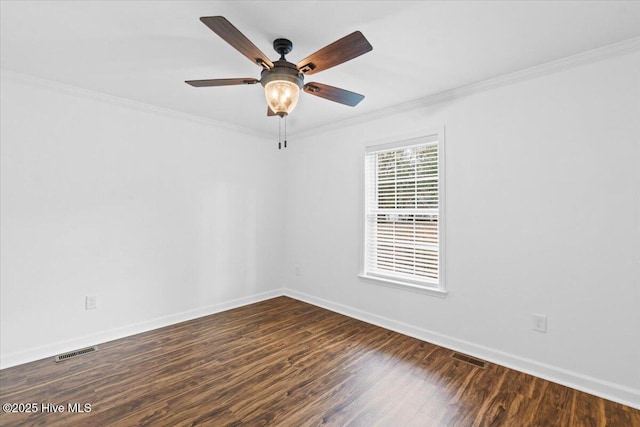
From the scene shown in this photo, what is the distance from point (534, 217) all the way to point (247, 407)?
264cm

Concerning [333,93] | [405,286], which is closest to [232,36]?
[333,93]

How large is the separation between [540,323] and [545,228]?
30.4 inches

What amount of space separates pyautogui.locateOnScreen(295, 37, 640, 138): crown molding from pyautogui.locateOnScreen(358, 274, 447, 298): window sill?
Answer: 1.91 m

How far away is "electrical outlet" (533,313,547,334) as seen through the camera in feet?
7.75

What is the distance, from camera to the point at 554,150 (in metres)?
2.35

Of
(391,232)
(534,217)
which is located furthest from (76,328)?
(534,217)

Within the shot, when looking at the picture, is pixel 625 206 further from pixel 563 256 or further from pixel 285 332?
pixel 285 332

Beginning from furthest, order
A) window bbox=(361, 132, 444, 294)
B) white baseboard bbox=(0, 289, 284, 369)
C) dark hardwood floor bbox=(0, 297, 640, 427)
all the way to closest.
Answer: window bbox=(361, 132, 444, 294) < white baseboard bbox=(0, 289, 284, 369) < dark hardwood floor bbox=(0, 297, 640, 427)

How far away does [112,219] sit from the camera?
3045mm

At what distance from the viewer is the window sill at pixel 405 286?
2963mm

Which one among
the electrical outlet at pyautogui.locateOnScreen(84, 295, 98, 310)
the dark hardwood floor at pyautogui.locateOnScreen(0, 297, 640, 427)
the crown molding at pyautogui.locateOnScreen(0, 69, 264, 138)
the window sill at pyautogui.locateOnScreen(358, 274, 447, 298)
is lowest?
the dark hardwood floor at pyautogui.locateOnScreen(0, 297, 640, 427)

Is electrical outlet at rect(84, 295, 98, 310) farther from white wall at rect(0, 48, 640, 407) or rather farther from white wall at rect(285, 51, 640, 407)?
white wall at rect(285, 51, 640, 407)

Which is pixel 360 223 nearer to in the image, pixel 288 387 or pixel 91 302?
pixel 288 387

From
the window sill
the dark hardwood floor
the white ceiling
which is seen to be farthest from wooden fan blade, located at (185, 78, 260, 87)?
the window sill
